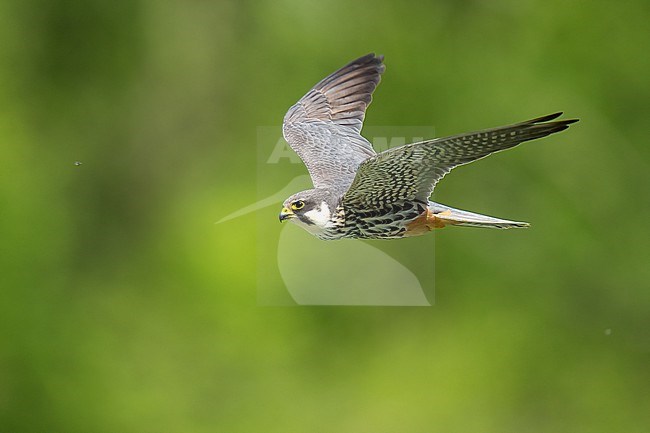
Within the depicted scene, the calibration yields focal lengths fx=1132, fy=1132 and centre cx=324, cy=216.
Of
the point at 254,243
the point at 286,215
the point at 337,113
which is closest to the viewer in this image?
the point at 286,215

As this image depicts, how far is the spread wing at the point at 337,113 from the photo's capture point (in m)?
2.57

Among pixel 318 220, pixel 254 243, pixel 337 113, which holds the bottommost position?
pixel 318 220

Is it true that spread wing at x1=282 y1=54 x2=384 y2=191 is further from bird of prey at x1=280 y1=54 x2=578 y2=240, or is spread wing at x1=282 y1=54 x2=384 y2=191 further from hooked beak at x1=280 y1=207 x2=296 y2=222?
hooked beak at x1=280 y1=207 x2=296 y2=222

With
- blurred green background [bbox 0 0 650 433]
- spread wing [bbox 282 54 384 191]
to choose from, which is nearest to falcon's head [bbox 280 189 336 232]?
spread wing [bbox 282 54 384 191]

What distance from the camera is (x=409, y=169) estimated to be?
191 cm

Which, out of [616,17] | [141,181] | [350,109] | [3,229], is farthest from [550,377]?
[350,109]

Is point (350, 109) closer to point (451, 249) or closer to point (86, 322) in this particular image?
point (451, 249)

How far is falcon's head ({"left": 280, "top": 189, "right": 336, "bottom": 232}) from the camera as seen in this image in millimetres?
1888

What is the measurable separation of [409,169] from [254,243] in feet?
17.1

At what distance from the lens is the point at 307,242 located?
240 inches

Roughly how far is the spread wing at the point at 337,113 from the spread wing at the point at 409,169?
524 millimetres

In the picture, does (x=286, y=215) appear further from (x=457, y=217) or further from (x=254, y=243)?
(x=254, y=243)

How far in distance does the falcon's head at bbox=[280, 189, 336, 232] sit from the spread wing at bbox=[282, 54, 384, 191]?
55 centimetres

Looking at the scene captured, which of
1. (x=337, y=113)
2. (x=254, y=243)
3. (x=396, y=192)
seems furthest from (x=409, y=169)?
(x=254, y=243)
